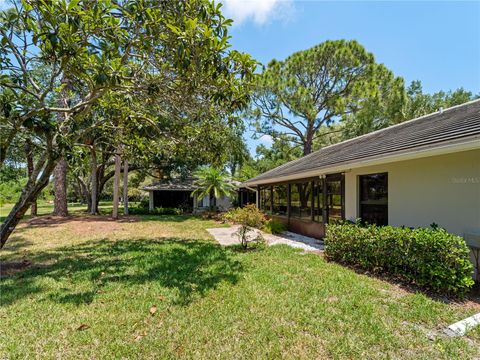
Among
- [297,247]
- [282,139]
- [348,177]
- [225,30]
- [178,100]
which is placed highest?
[282,139]

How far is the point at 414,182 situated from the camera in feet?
22.7

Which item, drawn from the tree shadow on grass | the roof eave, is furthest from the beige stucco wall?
the tree shadow on grass

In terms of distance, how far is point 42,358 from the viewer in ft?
10.0

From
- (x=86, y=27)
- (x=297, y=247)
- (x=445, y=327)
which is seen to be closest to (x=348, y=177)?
(x=297, y=247)

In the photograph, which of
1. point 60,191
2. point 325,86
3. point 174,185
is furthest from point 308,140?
point 60,191

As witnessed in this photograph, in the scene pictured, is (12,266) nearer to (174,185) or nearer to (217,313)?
(217,313)

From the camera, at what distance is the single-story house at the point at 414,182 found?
5.62 m

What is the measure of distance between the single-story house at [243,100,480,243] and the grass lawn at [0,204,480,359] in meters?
2.27

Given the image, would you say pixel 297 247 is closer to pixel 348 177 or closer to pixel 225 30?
pixel 348 177

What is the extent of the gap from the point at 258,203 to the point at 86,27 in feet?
51.9

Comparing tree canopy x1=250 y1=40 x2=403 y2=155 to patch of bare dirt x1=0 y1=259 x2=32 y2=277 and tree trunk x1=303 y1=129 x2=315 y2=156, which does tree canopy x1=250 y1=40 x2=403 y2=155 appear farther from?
patch of bare dirt x1=0 y1=259 x2=32 y2=277

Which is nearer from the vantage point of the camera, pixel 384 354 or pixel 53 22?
pixel 384 354

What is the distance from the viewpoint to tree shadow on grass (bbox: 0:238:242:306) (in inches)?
198

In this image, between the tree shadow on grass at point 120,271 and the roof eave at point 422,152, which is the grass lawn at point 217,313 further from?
the roof eave at point 422,152
